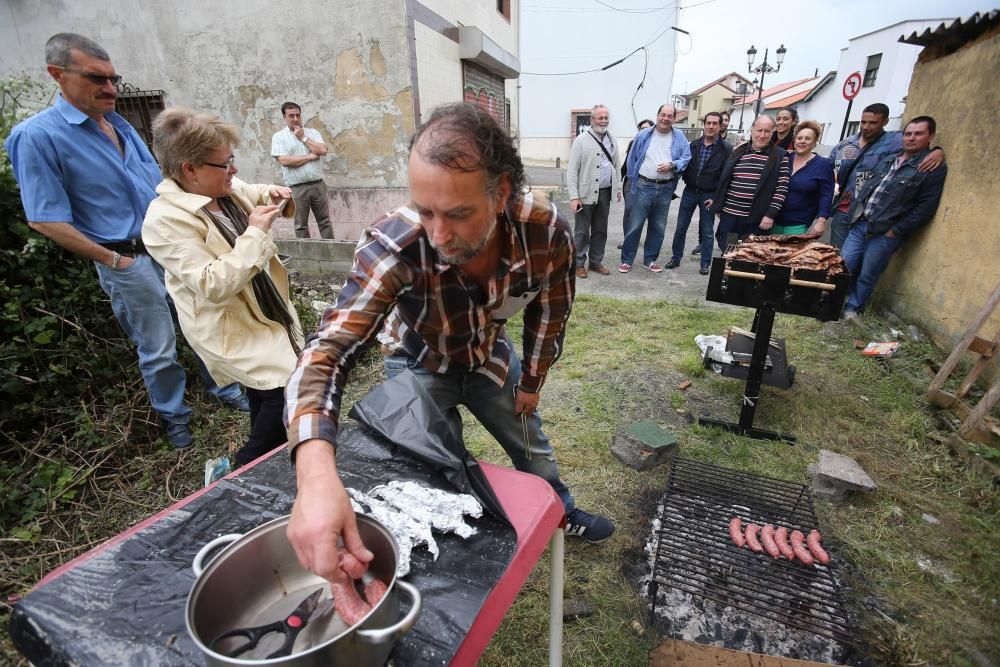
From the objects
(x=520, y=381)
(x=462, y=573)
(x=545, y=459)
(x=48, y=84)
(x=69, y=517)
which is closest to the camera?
(x=462, y=573)

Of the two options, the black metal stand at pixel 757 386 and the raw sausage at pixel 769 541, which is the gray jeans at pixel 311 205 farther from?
the raw sausage at pixel 769 541

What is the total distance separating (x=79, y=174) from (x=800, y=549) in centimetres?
408

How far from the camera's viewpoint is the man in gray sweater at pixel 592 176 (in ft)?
18.7

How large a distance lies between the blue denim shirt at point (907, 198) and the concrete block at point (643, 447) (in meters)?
3.32

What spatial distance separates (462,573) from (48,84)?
9446mm

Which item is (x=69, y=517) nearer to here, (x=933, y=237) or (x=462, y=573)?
(x=462, y=573)

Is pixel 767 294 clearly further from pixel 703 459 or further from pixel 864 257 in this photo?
pixel 864 257

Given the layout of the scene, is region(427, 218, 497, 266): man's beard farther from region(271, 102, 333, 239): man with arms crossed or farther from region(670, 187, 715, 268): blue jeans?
region(670, 187, 715, 268): blue jeans

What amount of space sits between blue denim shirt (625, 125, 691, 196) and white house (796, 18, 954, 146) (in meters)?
14.4

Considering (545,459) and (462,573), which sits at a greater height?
(462,573)

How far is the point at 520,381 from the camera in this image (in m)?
1.98

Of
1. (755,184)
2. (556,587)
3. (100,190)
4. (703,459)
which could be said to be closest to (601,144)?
(755,184)

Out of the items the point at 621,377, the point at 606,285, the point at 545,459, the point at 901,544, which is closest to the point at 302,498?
the point at 545,459

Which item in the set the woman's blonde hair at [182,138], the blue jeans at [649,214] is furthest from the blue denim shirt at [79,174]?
the blue jeans at [649,214]
